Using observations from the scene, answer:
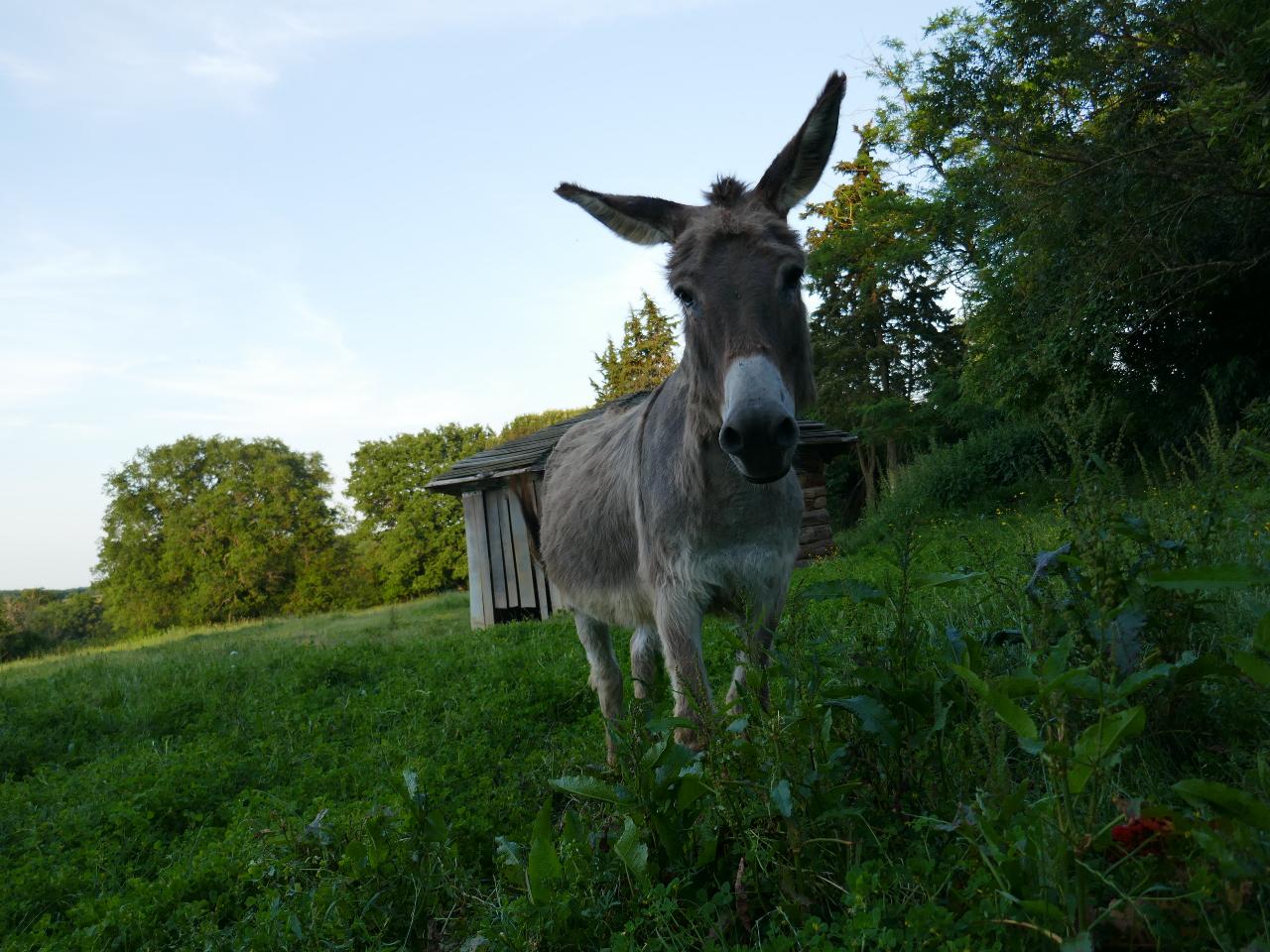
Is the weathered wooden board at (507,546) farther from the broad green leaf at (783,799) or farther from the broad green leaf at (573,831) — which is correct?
the broad green leaf at (783,799)

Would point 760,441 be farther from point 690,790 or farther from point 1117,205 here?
point 1117,205

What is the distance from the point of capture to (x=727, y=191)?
3111 mm

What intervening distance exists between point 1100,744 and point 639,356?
27874 mm

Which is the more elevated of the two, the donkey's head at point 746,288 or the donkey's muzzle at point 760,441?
the donkey's head at point 746,288

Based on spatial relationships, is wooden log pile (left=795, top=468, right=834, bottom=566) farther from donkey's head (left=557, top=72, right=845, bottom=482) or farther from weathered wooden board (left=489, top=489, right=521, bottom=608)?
donkey's head (left=557, top=72, right=845, bottom=482)

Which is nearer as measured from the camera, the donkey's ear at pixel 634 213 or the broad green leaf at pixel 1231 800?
the broad green leaf at pixel 1231 800

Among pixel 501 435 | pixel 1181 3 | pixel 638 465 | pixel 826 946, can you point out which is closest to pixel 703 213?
pixel 638 465

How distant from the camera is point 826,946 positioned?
1.34 metres

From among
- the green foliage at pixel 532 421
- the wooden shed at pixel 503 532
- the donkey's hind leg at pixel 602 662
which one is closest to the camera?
the donkey's hind leg at pixel 602 662

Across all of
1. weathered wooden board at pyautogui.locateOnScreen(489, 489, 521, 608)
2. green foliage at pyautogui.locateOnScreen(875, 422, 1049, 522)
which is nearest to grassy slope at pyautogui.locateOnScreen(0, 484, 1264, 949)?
weathered wooden board at pyautogui.locateOnScreen(489, 489, 521, 608)

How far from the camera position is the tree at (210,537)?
36812 millimetres

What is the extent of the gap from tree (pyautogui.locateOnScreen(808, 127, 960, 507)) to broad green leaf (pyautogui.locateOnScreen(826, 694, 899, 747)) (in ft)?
78.3

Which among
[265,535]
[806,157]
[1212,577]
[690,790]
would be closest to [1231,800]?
[1212,577]

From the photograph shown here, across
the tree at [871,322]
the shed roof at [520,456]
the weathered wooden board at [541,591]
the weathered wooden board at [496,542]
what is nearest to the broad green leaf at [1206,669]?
the shed roof at [520,456]
